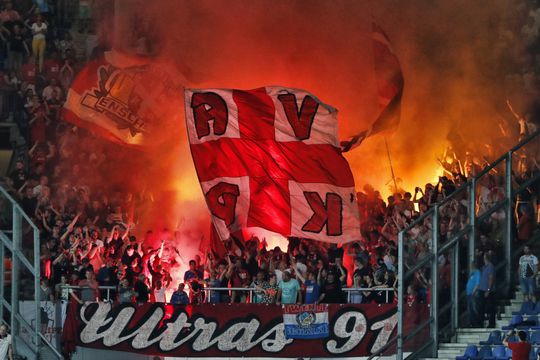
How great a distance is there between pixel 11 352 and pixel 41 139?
10484mm

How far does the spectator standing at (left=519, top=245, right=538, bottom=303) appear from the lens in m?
26.4

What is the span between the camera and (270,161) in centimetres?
2986

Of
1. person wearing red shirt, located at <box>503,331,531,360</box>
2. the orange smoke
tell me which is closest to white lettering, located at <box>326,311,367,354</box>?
person wearing red shirt, located at <box>503,331,531,360</box>

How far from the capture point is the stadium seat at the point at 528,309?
25966mm

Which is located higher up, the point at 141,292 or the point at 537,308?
the point at 141,292

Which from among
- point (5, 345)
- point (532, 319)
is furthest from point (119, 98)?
point (532, 319)

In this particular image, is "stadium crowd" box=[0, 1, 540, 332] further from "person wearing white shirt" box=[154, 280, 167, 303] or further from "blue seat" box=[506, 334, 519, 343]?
"blue seat" box=[506, 334, 519, 343]

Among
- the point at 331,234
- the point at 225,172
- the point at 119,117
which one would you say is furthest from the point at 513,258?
the point at 119,117

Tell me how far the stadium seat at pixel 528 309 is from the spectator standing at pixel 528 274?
22 centimetres

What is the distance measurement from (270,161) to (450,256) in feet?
15.9

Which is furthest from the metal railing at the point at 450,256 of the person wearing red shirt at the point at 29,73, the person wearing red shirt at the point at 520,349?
the person wearing red shirt at the point at 29,73

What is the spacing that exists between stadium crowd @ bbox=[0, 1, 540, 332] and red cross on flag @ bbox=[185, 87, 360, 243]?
2.41 ft

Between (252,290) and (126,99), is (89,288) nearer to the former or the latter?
(252,290)

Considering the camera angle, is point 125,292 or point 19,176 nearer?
point 125,292
